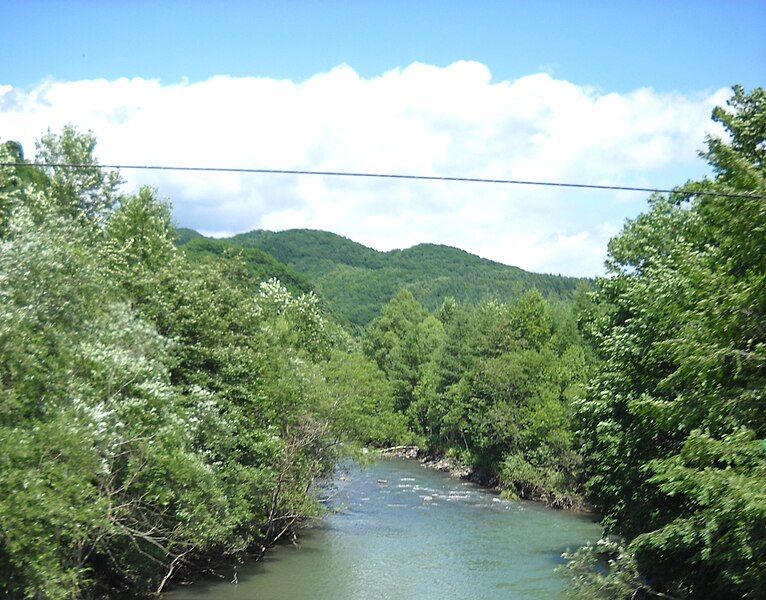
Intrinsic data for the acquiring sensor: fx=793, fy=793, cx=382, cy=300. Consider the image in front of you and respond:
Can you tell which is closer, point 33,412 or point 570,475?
point 33,412

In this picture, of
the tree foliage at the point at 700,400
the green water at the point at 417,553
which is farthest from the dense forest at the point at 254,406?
the green water at the point at 417,553

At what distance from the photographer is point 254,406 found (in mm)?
26688

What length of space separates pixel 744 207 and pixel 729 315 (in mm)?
1765

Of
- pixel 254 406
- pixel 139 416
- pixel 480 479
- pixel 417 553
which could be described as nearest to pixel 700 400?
pixel 139 416

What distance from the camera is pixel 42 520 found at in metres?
15.4

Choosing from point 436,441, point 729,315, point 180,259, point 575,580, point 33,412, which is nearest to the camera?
point 729,315

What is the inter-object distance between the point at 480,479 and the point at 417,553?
20814mm

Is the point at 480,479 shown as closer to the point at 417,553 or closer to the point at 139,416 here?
the point at 417,553

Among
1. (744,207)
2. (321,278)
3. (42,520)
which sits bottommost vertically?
(42,520)

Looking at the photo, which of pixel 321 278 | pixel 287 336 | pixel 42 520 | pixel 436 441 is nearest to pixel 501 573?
pixel 287 336

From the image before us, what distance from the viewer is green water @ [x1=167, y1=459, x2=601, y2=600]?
84.1 feet

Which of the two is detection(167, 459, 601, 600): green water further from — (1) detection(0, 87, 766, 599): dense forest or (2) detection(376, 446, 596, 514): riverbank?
(1) detection(0, 87, 766, 599): dense forest

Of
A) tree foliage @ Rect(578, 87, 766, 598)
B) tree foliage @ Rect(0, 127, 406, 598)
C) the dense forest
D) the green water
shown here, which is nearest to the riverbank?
the dense forest

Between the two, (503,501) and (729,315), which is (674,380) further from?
(503,501)
